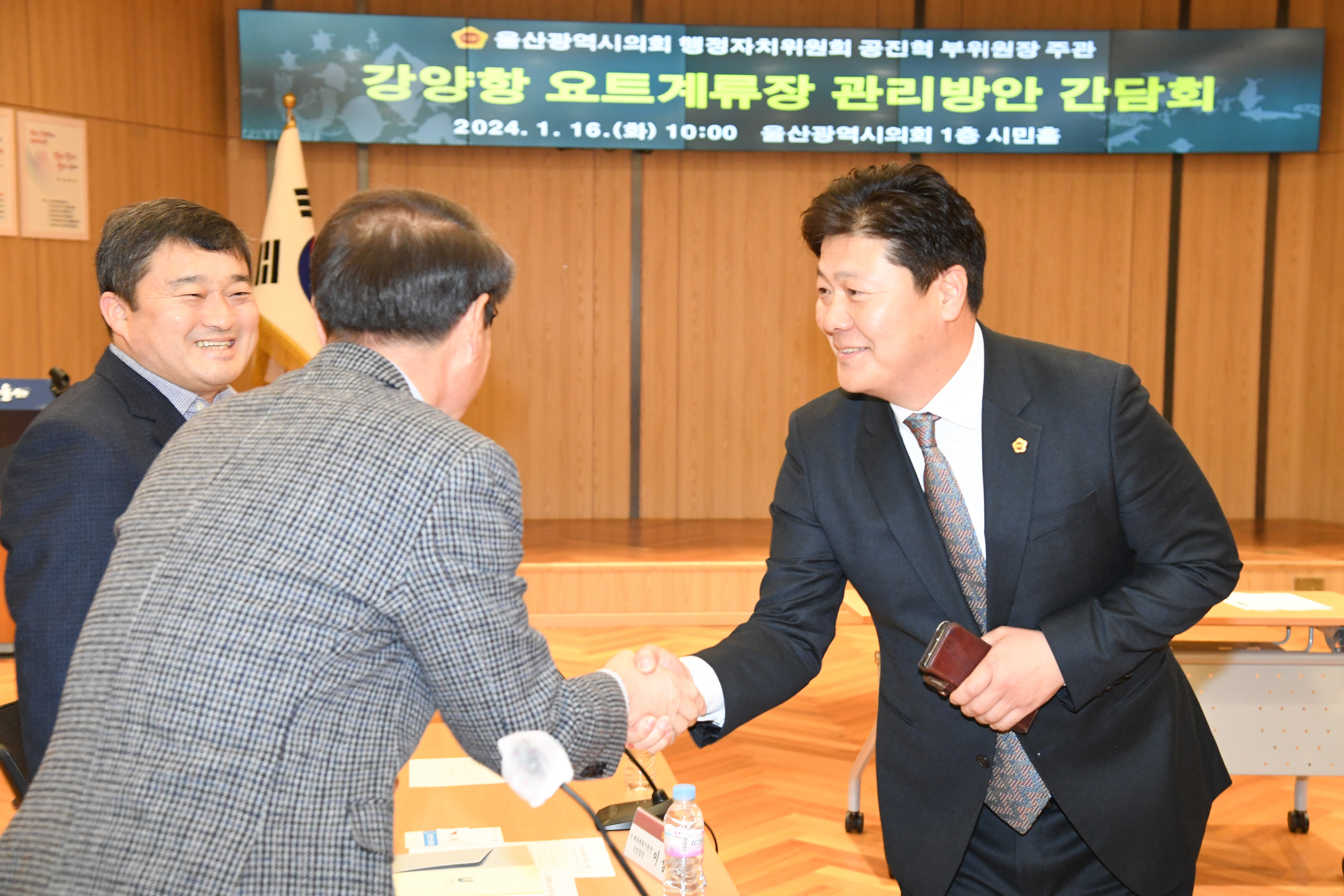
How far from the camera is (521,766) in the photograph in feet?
3.84

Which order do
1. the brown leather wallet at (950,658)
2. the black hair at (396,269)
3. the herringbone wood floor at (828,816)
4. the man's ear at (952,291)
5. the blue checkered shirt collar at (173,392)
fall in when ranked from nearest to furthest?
1. the black hair at (396,269)
2. the brown leather wallet at (950,658)
3. the man's ear at (952,291)
4. the blue checkered shirt collar at (173,392)
5. the herringbone wood floor at (828,816)

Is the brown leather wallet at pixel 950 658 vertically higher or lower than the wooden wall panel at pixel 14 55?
lower

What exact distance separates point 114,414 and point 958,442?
1371 millimetres

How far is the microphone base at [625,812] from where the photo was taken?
5.83 feet

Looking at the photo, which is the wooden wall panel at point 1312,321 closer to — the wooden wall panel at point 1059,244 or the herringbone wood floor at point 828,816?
the wooden wall panel at point 1059,244

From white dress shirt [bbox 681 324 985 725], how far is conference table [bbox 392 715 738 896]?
0.25 meters

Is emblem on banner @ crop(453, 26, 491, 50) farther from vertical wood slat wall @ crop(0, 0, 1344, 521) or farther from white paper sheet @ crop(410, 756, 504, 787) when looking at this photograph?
white paper sheet @ crop(410, 756, 504, 787)

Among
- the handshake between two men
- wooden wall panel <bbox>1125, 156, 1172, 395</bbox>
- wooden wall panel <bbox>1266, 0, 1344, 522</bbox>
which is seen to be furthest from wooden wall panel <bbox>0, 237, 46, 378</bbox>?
wooden wall panel <bbox>1266, 0, 1344, 522</bbox>

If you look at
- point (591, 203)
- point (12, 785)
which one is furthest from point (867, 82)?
point (12, 785)

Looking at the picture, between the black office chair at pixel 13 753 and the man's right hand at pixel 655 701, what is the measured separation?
3.15ft

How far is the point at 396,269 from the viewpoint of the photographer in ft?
4.13

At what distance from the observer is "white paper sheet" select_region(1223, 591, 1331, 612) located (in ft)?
11.2

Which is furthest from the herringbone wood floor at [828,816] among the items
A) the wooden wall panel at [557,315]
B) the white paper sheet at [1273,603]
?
the wooden wall panel at [557,315]

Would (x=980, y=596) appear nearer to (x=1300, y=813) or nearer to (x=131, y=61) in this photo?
(x=1300, y=813)
